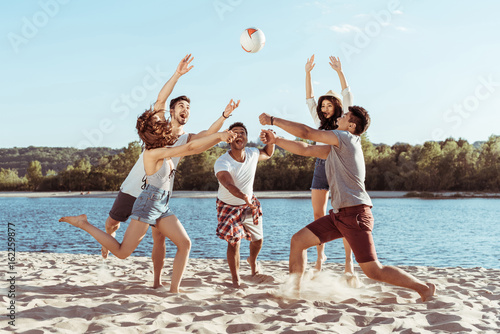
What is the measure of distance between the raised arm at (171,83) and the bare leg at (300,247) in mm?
2124

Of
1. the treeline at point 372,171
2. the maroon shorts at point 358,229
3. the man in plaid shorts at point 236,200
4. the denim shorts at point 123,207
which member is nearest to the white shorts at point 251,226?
the man in plaid shorts at point 236,200

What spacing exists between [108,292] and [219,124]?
2.29 meters

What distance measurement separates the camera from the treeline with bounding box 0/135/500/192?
5631 centimetres

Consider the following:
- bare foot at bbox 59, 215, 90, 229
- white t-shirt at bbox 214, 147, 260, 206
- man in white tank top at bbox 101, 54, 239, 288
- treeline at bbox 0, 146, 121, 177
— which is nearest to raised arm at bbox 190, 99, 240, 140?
man in white tank top at bbox 101, 54, 239, 288

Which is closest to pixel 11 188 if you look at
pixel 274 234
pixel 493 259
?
pixel 274 234

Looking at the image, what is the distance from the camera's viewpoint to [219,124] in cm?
572

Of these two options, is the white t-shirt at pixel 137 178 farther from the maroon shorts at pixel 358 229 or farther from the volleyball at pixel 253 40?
the volleyball at pixel 253 40

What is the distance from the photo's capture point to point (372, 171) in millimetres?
59000

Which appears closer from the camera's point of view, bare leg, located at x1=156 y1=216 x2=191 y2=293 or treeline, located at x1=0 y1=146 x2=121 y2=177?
bare leg, located at x1=156 y1=216 x2=191 y2=293

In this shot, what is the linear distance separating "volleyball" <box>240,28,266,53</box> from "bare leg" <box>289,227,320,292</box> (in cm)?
347

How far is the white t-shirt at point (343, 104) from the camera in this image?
19.6ft

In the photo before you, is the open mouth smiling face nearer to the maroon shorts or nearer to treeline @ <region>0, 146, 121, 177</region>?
the maroon shorts

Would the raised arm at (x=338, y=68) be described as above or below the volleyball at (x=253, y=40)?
below

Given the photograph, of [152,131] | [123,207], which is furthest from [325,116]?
[123,207]
